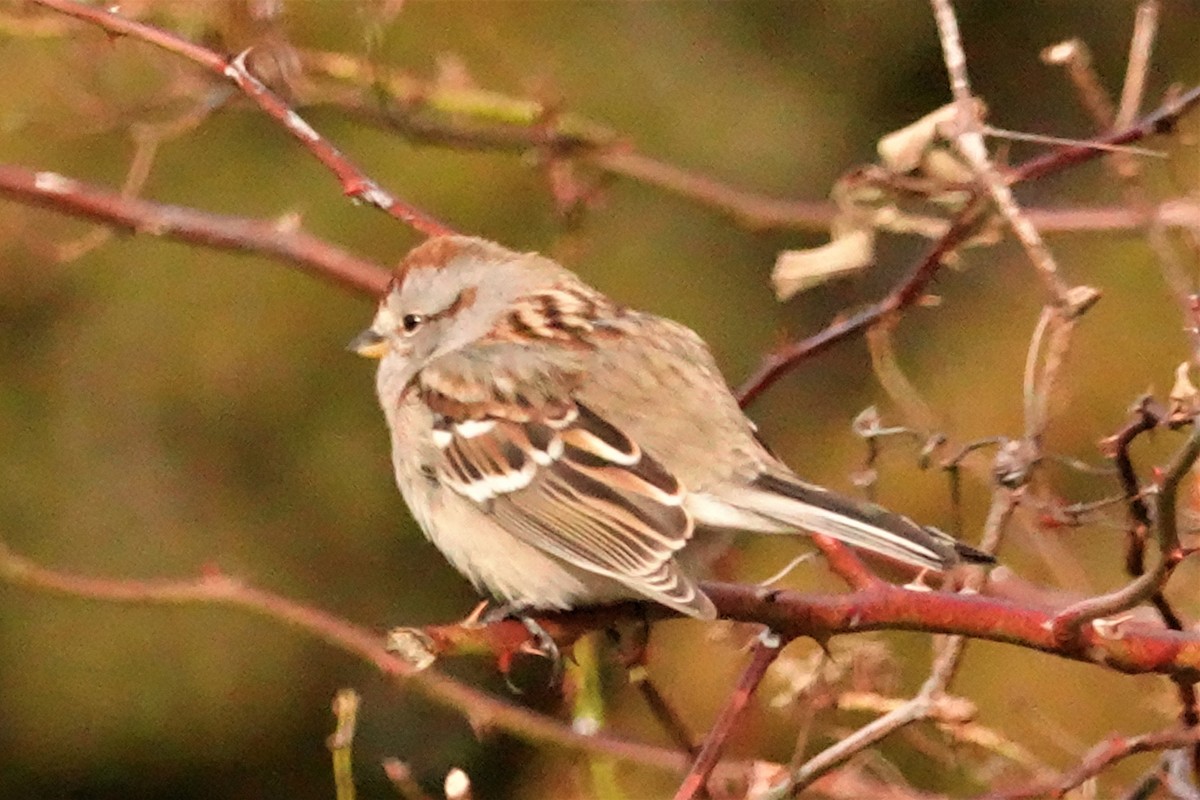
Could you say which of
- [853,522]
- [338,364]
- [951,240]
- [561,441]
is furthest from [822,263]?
[338,364]

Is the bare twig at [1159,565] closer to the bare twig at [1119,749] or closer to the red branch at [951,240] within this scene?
the bare twig at [1119,749]

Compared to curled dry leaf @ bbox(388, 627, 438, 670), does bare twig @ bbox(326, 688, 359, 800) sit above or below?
below

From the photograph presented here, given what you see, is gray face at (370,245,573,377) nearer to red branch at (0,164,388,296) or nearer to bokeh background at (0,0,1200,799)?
red branch at (0,164,388,296)

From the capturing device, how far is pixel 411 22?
2.85 metres

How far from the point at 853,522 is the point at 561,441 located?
1.26 ft

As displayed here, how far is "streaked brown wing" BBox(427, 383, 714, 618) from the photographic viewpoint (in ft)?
4.87

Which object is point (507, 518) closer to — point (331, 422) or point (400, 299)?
point (400, 299)

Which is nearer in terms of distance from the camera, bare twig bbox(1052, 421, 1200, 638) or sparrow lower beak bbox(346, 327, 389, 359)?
bare twig bbox(1052, 421, 1200, 638)

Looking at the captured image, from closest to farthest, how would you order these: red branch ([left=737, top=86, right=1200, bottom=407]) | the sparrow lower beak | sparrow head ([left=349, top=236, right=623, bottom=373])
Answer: red branch ([left=737, top=86, right=1200, bottom=407]) → sparrow head ([left=349, top=236, right=623, bottom=373]) → the sparrow lower beak

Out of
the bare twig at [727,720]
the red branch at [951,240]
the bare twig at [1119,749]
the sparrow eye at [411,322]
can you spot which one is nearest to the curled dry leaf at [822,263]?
the red branch at [951,240]

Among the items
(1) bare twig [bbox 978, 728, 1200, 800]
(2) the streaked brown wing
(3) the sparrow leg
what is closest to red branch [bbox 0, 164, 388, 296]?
(2) the streaked brown wing

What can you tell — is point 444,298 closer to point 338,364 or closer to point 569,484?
point 569,484

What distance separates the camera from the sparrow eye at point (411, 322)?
1826 mm

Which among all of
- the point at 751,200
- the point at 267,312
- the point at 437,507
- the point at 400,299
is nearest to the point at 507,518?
the point at 437,507
